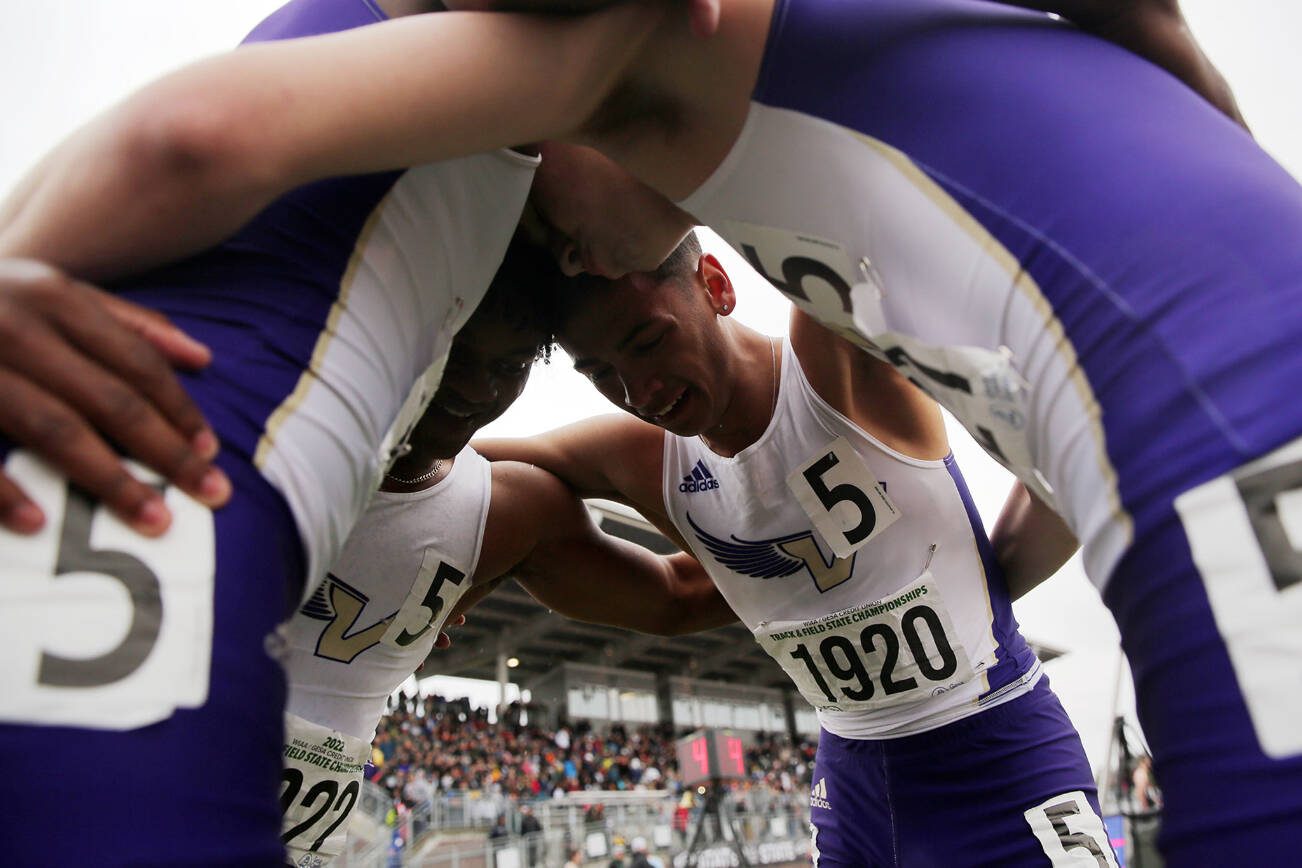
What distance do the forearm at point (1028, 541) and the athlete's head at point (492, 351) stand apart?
1.31m

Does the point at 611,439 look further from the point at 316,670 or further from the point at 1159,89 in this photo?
the point at 1159,89

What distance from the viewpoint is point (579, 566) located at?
9.37ft

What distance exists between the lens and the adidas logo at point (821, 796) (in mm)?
2531

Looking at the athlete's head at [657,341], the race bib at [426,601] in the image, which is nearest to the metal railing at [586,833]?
the race bib at [426,601]

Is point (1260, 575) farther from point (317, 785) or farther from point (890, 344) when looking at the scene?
point (317, 785)

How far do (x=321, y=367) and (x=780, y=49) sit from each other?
2.12ft

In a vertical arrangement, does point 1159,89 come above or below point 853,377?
below

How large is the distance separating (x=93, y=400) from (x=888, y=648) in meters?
1.86

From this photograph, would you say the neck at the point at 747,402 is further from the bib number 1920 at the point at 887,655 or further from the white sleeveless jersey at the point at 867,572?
the bib number 1920 at the point at 887,655

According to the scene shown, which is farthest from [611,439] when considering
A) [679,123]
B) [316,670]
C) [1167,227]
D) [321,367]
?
[1167,227]

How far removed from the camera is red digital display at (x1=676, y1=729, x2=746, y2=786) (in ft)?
30.9

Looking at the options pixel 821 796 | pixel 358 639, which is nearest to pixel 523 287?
pixel 358 639

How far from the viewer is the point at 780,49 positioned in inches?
42.6

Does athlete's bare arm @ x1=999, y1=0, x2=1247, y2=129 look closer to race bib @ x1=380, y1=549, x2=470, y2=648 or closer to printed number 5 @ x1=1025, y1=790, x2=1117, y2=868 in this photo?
printed number 5 @ x1=1025, y1=790, x2=1117, y2=868
